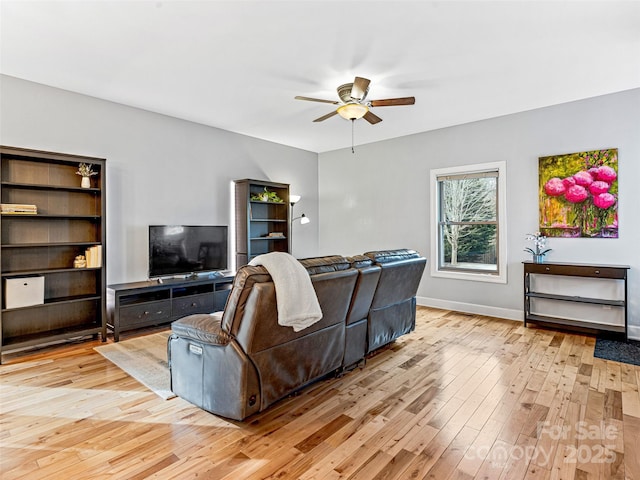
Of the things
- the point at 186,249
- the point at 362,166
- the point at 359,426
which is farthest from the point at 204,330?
the point at 362,166

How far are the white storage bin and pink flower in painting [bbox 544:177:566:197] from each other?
5.76 m

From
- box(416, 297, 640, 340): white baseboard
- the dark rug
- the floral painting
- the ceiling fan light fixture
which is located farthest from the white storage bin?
the floral painting

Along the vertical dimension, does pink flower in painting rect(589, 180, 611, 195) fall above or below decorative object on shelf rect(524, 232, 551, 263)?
above

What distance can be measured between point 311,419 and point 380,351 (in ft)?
4.77

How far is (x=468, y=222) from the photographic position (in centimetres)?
530

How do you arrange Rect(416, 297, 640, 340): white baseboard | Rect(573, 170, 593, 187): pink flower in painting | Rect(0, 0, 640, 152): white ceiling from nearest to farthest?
1. Rect(0, 0, 640, 152): white ceiling
2. Rect(573, 170, 593, 187): pink flower in painting
3. Rect(416, 297, 640, 340): white baseboard

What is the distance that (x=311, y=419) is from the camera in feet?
7.53

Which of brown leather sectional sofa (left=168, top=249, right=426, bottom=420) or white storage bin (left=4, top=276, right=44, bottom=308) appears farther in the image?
white storage bin (left=4, top=276, right=44, bottom=308)

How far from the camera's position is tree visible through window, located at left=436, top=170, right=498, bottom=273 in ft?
16.7

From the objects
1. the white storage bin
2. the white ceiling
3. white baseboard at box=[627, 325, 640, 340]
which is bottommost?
white baseboard at box=[627, 325, 640, 340]

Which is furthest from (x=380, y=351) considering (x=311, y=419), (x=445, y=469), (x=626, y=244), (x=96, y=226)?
(x=96, y=226)

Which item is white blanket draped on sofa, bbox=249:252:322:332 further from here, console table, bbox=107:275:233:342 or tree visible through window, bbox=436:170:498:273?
tree visible through window, bbox=436:170:498:273

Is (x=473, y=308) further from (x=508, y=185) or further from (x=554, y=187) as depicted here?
(x=554, y=187)

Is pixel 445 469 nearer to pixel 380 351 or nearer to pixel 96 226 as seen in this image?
pixel 380 351
